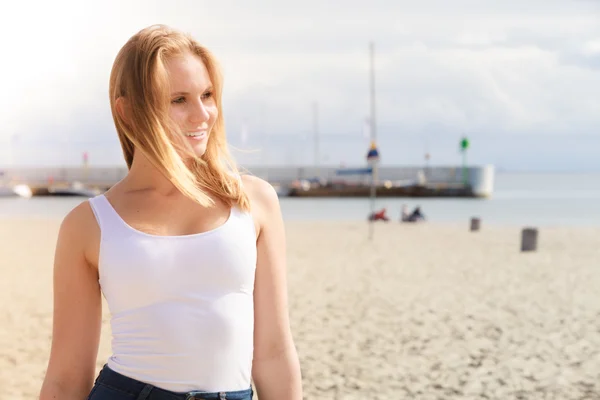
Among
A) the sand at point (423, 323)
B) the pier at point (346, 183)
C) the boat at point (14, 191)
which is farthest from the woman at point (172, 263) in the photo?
the boat at point (14, 191)

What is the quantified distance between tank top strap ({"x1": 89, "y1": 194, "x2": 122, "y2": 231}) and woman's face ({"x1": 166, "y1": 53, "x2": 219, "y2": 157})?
0.21 meters

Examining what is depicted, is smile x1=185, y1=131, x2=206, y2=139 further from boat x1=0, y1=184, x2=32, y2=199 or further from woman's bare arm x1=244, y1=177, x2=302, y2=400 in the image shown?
boat x1=0, y1=184, x2=32, y2=199

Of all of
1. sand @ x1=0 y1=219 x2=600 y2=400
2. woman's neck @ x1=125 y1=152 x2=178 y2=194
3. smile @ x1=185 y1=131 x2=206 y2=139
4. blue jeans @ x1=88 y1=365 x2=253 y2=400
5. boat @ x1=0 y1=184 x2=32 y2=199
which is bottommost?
boat @ x1=0 y1=184 x2=32 y2=199

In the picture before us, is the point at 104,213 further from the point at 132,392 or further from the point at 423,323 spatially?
the point at 423,323

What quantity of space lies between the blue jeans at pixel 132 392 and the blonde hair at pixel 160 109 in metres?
0.38

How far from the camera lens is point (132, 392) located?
1.51 m

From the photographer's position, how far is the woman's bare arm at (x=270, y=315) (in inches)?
63.2

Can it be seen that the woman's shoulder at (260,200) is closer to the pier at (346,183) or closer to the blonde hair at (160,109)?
the blonde hair at (160,109)

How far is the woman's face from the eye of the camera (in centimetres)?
154

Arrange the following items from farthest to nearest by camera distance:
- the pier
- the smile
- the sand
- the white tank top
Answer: the pier → the sand → the smile → the white tank top

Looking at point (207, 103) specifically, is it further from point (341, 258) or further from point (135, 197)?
point (341, 258)

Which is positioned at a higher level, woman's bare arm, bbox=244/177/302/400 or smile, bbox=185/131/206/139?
smile, bbox=185/131/206/139

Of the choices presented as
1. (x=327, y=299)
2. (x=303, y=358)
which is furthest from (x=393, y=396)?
(x=327, y=299)

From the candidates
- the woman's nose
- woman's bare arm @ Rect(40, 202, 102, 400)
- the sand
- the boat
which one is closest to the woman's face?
the woman's nose
